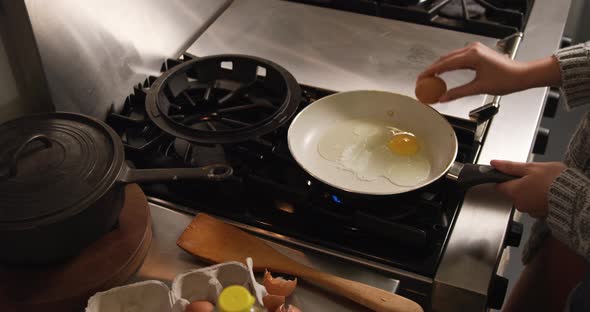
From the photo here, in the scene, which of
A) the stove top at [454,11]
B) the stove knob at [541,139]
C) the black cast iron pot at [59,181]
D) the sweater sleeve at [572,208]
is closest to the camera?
the black cast iron pot at [59,181]

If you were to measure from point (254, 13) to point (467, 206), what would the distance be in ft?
2.49

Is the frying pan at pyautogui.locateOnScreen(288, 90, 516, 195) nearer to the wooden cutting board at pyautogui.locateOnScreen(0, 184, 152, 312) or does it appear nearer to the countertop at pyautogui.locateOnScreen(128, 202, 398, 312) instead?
the countertop at pyautogui.locateOnScreen(128, 202, 398, 312)

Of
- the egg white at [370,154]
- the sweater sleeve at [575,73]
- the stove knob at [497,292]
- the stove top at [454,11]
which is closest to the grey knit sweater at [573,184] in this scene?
the sweater sleeve at [575,73]

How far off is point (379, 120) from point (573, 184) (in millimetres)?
365

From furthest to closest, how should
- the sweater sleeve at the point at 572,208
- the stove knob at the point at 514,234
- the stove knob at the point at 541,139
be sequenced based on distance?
1. the stove knob at the point at 541,139
2. the stove knob at the point at 514,234
3. the sweater sleeve at the point at 572,208

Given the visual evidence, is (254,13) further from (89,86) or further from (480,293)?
(480,293)

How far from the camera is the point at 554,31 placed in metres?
1.33

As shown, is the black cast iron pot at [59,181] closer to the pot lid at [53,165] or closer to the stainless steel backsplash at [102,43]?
the pot lid at [53,165]

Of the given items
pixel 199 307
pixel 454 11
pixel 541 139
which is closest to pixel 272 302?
pixel 199 307

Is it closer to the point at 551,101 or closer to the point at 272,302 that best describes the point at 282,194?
the point at 272,302

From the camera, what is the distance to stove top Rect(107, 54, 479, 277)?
85cm

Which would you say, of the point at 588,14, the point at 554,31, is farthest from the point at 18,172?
the point at 588,14

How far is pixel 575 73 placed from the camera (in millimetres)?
986

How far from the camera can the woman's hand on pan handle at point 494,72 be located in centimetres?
100
